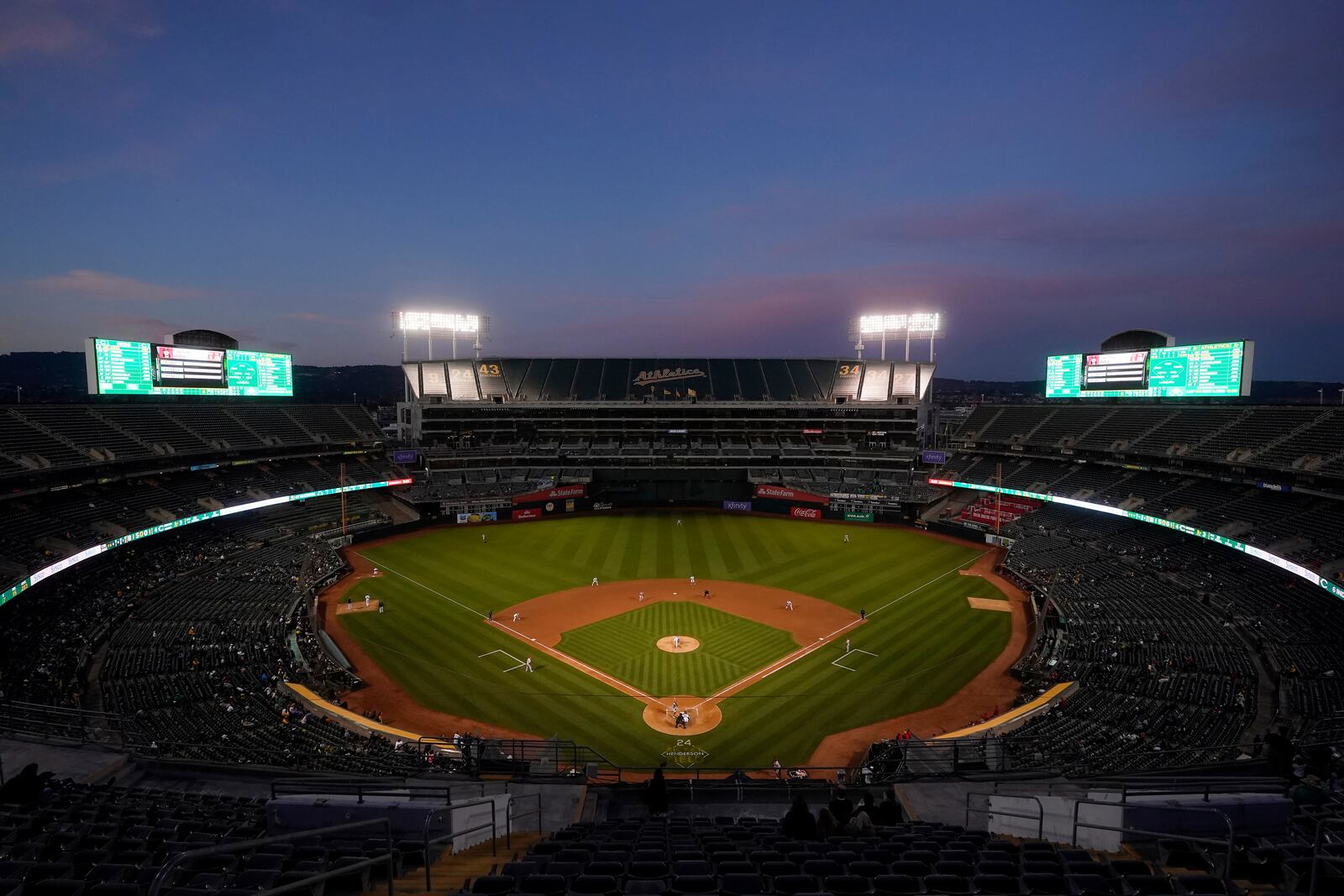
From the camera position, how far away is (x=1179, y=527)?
40219 mm

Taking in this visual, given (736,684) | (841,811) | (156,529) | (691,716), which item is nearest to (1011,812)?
(841,811)

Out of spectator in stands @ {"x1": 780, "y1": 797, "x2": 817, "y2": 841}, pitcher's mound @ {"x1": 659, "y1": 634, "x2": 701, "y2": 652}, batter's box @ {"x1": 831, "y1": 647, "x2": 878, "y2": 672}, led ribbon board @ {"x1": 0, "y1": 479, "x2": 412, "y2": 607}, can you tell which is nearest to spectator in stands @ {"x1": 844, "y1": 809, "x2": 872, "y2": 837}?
spectator in stands @ {"x1": 780, "y1": 797, "x2": 817, "y2": 841}

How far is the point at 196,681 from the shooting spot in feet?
81.3

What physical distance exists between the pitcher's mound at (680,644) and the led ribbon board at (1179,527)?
2884 cm

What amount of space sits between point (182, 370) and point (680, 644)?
46909mm

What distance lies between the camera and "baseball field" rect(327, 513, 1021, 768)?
25.1 meters

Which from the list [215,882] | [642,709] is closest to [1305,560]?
[642,709]

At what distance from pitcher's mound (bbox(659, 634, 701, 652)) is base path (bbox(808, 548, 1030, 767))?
9575mm

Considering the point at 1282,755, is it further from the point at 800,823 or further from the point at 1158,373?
the point at 1158,373

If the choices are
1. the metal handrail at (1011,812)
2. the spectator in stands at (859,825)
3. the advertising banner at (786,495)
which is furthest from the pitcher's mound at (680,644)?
the advertising banner at (786,495)

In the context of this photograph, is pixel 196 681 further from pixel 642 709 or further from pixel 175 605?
pixel 642 709

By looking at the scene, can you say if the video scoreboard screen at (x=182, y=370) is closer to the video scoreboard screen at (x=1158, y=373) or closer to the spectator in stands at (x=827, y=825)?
the spectator in stands at (x=827, y=825)

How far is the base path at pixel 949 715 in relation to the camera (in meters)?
23.0

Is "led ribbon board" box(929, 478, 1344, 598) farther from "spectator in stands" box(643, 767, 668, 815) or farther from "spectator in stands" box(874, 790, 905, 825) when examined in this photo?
"spectator in stands" box(643, 767, 668, 815)
